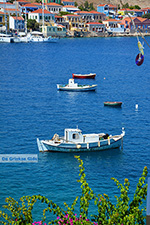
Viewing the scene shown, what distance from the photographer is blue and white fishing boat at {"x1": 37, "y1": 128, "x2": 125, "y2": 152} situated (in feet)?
138

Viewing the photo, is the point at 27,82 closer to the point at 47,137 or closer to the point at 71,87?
the point at 71,87

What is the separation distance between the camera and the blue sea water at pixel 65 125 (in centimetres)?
3469

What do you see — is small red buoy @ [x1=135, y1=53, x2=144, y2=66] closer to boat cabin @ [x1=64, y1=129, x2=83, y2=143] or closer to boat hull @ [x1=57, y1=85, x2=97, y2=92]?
boat cabin @ [x1=64, y1=129, x2=83, y2=143]

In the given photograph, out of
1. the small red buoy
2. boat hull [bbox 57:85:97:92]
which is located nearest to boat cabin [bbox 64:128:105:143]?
the small red buoy

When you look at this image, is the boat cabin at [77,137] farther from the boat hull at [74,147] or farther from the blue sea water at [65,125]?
the blue sea water at [65,125]

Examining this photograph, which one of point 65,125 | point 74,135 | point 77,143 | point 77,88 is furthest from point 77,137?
point 77,88

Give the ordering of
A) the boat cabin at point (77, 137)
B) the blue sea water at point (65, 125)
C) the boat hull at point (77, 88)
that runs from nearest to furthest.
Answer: the blue sea water at point (65, 125) < the boat cabin at point (77, 137) < the boat hull at point (77, 88)

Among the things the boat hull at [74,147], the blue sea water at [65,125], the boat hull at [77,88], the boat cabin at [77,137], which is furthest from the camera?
the boat hull at [77,88]

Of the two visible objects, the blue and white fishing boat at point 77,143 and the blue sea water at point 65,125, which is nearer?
the blue sea water at point 65,125

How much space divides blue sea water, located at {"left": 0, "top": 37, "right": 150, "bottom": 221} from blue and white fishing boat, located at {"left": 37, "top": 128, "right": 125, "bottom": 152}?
59 centimetres

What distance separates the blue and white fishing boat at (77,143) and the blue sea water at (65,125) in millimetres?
592

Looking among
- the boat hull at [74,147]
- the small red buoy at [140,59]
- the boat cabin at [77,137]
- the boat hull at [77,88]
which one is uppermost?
the small red buoy at [140,59]

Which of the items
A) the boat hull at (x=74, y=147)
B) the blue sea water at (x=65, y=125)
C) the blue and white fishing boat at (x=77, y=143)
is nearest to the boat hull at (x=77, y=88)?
the blue sea water at (x=65, y=125)

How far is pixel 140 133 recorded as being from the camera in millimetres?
49656
